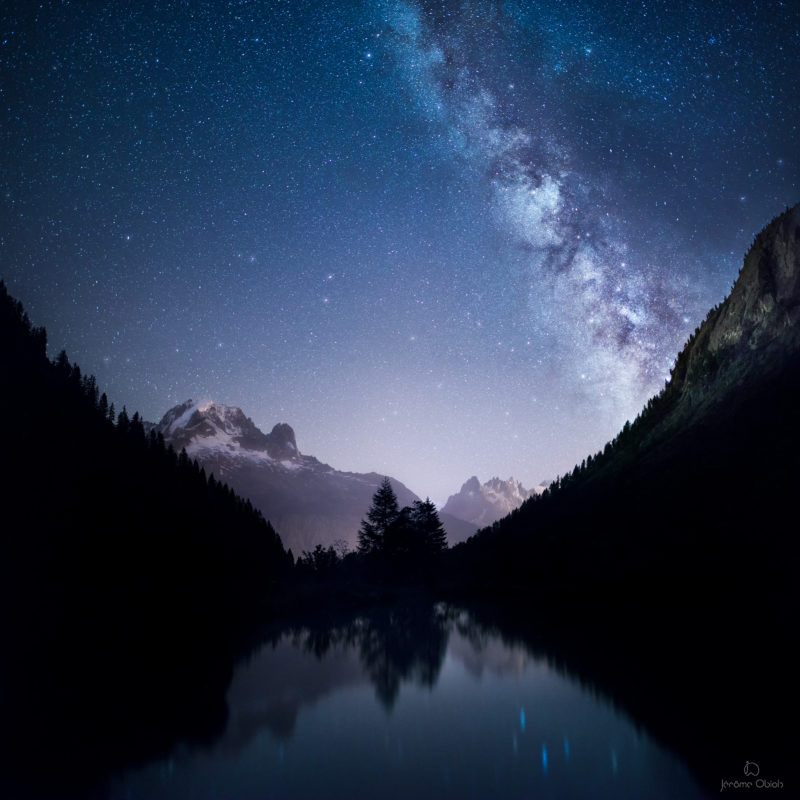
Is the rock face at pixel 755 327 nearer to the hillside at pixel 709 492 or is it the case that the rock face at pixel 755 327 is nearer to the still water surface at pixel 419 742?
the hillside at pixel 709 492

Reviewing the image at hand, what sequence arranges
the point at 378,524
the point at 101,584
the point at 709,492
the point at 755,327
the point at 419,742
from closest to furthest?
1. the point at 419,742
2. the point at 101,584
3. the point at 709,492
4. the point at 755,327
5. the point at 378,524

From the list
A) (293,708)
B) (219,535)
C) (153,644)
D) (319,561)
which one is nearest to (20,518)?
(153,644)

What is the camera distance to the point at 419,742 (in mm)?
10766

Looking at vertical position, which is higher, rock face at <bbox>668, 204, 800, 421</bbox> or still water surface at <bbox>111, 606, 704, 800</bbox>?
rock face at <bbox>668, 204, 800, 421</bbox>

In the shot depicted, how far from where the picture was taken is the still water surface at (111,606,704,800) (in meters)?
8.39

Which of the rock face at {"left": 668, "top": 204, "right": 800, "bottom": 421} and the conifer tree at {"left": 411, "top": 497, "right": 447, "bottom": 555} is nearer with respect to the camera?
the rock face at {"left": 668, "top": 204, "right": 800, "bottom": 421}

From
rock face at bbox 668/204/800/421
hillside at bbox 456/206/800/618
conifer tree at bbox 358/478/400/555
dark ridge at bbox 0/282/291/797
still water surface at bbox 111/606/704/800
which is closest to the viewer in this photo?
still water surface at bbox 111/606/704/800

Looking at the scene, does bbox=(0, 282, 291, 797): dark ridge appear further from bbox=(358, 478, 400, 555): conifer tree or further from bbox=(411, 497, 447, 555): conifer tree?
bbox=(411, 497, 447, 555): conifer tree

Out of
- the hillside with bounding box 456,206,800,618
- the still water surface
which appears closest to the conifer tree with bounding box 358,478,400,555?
the hillside with bounding box 456,206,800,618

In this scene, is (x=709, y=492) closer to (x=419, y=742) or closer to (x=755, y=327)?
(x=755, y=327)

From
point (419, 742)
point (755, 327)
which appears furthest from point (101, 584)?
point (755, 327)

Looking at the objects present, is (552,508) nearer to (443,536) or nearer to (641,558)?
(443,536)

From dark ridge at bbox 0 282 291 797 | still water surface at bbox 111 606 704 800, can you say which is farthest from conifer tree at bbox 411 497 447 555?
still water surface at bbox 111 606 704 800

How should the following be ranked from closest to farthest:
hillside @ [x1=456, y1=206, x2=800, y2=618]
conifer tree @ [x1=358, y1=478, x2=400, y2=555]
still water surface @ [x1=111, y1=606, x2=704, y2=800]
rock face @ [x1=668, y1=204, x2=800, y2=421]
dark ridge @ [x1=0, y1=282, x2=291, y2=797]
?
still water surface @ [x1=111, y1=606, x2=704, y2=800] < dark ridge @ [x1=0, y1=282, x2=291, y2=797] < hillside @ [x1=456, y1=206, x2=800, y2=618] < rock face @ [x1=668, y1=204, x2=800, y2=421] < conifer tree @ [x1=358, y1=478, x2=400, y2=555]
